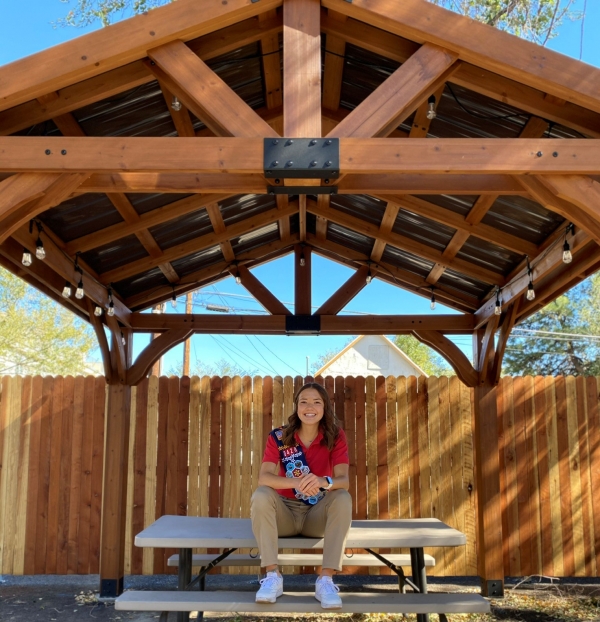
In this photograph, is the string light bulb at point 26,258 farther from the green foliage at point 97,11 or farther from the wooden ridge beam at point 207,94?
the green foliage at point 97,11

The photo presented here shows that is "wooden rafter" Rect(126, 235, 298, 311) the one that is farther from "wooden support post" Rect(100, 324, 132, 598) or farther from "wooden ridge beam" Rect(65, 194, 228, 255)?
"wooden ridge beam" Rect(65, 194, 228, 255)

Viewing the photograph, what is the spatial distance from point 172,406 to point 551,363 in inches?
610

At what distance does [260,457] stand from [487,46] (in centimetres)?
500

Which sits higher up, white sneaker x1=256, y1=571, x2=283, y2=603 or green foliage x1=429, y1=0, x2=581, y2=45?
green foliage x1=429, y1=0, x2=581, y2=45

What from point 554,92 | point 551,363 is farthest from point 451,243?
point 551,363

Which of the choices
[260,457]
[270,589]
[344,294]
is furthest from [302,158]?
[260,457]

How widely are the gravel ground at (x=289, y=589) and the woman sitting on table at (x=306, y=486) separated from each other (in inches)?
58.8

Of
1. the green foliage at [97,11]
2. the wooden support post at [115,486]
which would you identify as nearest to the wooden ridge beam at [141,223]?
the wooden support post at [115,486]

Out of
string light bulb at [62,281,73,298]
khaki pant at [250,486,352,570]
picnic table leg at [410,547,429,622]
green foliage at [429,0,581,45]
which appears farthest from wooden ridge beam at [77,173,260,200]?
green foliage at [429,0,581,45]

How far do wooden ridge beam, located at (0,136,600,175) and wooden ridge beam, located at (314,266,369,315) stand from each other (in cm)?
396

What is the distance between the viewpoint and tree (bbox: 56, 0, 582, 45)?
898cm

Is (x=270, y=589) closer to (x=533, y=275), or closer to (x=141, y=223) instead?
(x=141, y=223)

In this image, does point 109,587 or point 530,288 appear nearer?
point 530,288

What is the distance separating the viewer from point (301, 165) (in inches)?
128
